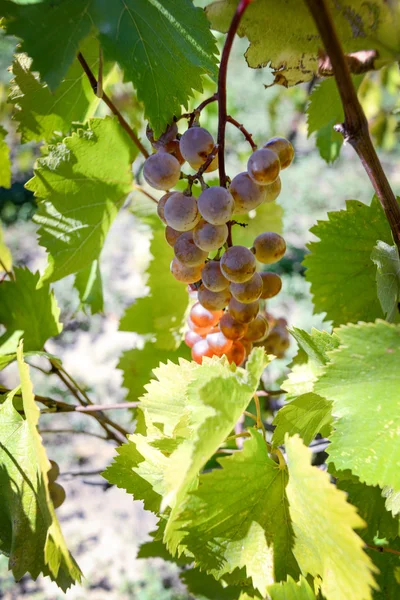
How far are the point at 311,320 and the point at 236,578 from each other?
175cm

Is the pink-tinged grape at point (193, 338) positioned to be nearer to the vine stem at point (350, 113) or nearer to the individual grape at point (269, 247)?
the individual grape at point (269, 247)

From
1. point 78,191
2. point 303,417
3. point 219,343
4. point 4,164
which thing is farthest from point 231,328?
point 4,164

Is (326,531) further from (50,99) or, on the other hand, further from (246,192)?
(50,99)

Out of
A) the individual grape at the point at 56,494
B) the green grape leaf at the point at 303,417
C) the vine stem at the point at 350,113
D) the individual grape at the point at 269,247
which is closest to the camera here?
the vine stem at the point at 350,113

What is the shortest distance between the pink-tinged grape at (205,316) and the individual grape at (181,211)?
0.14 meters

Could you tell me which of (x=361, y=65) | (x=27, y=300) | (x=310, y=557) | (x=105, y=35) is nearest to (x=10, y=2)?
(x=105, y=35)

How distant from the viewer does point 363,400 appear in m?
0.40

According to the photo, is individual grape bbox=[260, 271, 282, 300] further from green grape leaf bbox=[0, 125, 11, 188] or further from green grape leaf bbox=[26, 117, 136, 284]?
green grape leaf bbox=[0, 125, 11, 188]

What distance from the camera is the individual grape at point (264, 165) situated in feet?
1.54

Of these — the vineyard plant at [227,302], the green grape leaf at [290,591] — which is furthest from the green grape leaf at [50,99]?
the green grape leaf at [290,591]

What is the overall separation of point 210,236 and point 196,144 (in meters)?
0.08

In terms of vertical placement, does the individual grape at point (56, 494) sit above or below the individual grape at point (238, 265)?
below

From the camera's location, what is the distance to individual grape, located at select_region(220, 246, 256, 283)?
51cm

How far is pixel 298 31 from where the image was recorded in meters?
0.46
